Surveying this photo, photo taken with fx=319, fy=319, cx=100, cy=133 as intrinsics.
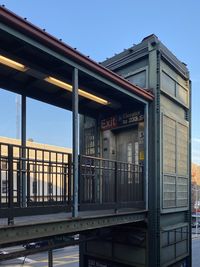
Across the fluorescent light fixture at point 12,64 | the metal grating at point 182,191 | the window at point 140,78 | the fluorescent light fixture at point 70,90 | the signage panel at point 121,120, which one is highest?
the window at point 140,78

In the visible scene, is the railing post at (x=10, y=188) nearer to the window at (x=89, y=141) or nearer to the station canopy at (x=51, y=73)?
the station canopy at (x=51, y=73)

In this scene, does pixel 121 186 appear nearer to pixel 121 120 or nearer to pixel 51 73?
pixel 121 120

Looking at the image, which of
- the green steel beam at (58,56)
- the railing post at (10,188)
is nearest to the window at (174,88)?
the green steel beam at (58,56)

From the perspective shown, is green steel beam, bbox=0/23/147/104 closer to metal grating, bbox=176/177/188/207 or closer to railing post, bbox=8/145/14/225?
railing post, bbox=8/145/14/225

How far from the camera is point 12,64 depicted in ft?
20.0

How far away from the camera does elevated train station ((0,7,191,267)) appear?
5301 millimetres

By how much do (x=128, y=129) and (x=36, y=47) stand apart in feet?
14.3

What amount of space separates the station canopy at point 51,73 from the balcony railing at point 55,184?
1563mm

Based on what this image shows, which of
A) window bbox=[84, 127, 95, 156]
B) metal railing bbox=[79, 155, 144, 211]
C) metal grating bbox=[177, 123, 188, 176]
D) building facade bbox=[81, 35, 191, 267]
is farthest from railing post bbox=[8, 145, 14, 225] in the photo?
metal grating bbox=[177, 123, 188, 176]

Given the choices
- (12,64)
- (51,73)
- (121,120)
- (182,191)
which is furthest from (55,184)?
(182,191)

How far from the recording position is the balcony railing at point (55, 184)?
423 cm

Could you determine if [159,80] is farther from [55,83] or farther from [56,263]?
[56,263]

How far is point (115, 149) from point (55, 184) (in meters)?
3.44

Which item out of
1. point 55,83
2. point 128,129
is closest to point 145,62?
point 128,129
